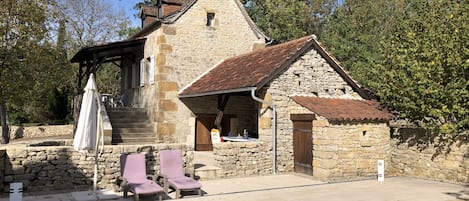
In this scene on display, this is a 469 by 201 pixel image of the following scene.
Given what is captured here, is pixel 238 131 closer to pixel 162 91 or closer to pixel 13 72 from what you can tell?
pixel 162 91

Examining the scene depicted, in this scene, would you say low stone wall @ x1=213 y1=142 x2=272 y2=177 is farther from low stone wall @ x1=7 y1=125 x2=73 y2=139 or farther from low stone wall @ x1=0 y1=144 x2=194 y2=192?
low stone wall @ x1=7 y1=125 x2=73 y2=139

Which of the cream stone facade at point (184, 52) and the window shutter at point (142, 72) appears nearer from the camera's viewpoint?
the cream stone facade at point (184, 52)

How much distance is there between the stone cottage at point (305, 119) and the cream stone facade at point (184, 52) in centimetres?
221

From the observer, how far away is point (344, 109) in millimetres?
12523

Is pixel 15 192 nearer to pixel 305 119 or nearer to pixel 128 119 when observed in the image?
pixel 305 119

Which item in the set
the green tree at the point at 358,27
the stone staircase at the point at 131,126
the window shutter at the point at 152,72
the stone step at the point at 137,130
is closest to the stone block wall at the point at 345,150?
the stone staircase at the point at 131,126

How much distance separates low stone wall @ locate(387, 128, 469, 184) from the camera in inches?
436

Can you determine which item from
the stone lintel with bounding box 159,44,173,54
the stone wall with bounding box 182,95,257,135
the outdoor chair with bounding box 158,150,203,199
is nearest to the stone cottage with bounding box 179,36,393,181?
the stone wall with bounding box 182,95,257,135

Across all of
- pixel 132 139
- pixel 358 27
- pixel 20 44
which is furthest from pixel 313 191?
pixel 358 27

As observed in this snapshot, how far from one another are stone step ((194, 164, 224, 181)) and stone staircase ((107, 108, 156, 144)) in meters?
5.22

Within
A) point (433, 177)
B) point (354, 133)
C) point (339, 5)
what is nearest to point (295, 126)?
point (354, 133)

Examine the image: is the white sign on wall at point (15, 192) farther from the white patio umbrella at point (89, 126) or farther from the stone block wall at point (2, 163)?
the stone block wall at point (2, 163)

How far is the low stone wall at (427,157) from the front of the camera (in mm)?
11062

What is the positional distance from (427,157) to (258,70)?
603 cm
